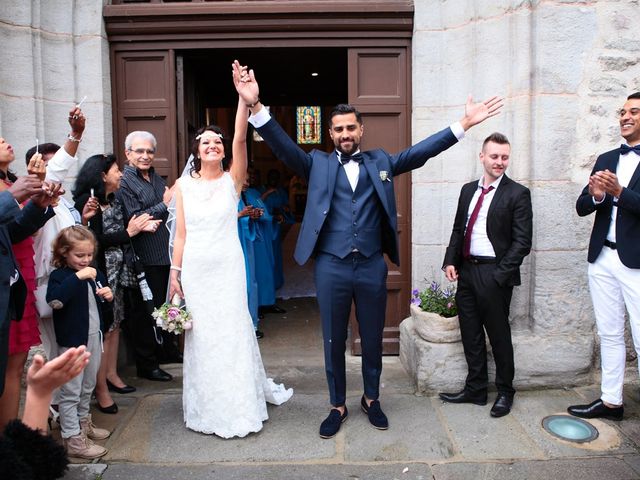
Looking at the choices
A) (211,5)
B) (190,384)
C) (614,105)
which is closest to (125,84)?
(211,5)

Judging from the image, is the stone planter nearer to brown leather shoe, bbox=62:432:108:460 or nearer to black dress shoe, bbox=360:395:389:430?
black dress shoe, bbox=360:395:389:430

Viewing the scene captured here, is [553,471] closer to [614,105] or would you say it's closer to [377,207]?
[377,207]

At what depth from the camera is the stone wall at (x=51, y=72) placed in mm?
4465

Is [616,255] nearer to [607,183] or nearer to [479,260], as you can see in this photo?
[607,183]

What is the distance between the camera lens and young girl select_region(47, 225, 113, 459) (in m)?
3.15

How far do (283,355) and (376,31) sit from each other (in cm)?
319

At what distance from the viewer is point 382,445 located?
344 cm

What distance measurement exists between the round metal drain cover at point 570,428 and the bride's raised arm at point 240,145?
263 cm

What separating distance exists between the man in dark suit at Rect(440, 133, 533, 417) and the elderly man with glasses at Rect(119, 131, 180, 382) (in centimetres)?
231

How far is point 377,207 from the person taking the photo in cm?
352

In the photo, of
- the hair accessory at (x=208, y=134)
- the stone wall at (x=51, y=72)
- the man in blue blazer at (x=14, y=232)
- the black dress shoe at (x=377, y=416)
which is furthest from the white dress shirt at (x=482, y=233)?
the stone wall at (x=51, y=72)

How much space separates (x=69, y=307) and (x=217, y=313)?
0.90 meters

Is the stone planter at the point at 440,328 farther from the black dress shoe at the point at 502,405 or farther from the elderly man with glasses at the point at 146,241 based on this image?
the elderly man with glasses at the point at 146,241

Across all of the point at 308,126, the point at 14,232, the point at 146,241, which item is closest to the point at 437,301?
the point at 146,241
